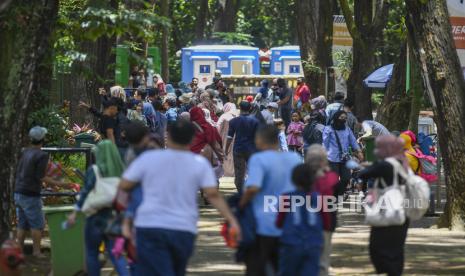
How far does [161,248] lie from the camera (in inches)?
359

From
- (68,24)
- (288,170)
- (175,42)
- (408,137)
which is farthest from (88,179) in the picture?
(175,42)

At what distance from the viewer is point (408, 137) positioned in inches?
687

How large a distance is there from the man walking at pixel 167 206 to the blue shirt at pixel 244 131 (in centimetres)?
1027

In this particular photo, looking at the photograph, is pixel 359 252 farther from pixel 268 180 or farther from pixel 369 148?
pixel 369 148

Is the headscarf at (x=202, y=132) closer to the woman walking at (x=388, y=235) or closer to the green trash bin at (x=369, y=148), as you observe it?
the green trash bin at (x=369, y=148)

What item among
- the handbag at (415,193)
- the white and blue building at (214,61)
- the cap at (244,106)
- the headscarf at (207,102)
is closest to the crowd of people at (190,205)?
the handbag at (415,193)

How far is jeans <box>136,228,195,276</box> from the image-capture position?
909 cm

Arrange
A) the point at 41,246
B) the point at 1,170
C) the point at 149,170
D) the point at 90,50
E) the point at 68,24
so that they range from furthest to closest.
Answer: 1. the point at 90,50
2. the point at 41,246
3. the point at 68,24
4. the point at 1,170
5. the point at 149,170

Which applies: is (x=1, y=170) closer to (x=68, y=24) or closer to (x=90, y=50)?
(x=68, y=24)

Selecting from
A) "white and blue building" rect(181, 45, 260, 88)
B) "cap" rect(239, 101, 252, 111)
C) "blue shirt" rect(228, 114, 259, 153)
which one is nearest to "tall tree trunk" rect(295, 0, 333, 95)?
"white and blue building" rect(181, 45, 260, 88)

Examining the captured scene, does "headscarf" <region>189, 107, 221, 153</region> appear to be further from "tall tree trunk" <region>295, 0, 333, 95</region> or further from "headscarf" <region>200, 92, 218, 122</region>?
"tall tree trunk" <region>295, 0, 333, 95</region>

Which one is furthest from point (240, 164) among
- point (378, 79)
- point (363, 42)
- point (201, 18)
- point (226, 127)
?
point (201, 18)

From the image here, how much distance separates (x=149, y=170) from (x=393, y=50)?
181ft

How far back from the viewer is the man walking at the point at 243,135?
64.3 feet
